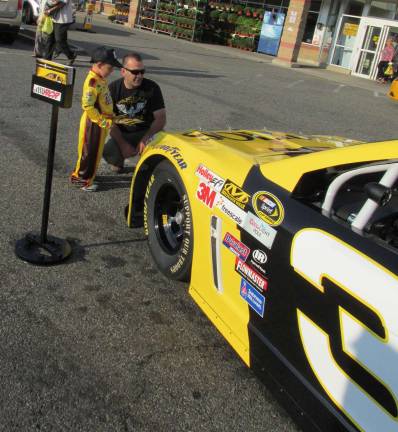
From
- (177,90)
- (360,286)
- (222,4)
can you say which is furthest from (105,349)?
(222,4)

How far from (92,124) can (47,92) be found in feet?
5.12

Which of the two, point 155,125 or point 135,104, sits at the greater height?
point 135,104

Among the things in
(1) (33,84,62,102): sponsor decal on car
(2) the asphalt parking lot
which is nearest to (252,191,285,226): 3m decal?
(2) the asphalt parking lot

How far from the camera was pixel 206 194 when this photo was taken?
2.81 meters

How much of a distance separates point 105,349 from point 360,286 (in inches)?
58.0

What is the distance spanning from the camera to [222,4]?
2547cm

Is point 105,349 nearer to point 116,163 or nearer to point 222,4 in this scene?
point 116,163

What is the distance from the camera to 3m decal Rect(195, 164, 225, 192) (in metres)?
2.73

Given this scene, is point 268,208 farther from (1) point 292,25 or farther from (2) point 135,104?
(1) point 292,25

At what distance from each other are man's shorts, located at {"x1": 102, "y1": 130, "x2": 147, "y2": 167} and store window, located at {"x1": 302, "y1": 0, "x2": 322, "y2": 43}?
Answer: 65.0 ft

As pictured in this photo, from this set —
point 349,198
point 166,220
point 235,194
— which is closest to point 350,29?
point 166,220

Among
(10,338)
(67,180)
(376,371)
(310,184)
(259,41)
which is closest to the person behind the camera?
(376,371)

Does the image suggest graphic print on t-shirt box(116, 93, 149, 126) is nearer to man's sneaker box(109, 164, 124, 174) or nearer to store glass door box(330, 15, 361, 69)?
man's sneaker box(109, 164, 124, 174)

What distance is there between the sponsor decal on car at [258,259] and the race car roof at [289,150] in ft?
1.06
